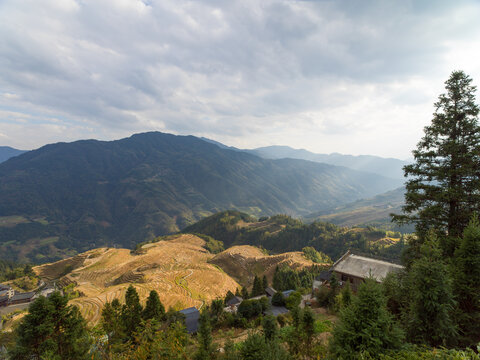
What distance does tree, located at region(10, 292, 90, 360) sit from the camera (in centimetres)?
1268

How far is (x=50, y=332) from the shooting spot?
13.3 meters

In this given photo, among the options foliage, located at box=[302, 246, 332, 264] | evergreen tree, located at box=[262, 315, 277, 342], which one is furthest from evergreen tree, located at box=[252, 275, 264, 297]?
foliage, located at box=[302, 246, 332, 264]

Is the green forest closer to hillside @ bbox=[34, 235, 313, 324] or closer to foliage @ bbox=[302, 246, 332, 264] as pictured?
hillside @ bbox=[34, 235, 313, 324]

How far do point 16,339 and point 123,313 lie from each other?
15295 millimetres

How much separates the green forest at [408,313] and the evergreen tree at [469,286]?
0.13 feet

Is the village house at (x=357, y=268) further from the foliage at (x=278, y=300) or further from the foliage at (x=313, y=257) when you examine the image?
the foliage at (x=313, y=257)

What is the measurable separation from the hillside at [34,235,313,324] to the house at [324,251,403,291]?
34.6 meters

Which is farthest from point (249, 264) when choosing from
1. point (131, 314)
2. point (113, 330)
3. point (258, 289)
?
point (113, 330)

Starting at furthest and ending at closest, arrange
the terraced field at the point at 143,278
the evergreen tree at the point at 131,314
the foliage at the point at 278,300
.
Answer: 1. the terraced field at the point at 143,278
2. the foliage at the point at 278,300
3. the evergreen tree at the point at 131,314

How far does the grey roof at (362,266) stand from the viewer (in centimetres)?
2859

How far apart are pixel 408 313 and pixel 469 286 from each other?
115 inches

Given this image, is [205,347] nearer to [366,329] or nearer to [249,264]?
[366,329]

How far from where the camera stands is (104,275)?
76.5 meters

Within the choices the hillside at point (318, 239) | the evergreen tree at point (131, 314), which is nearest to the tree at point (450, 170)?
the evergreen tree at point (131, 314)
